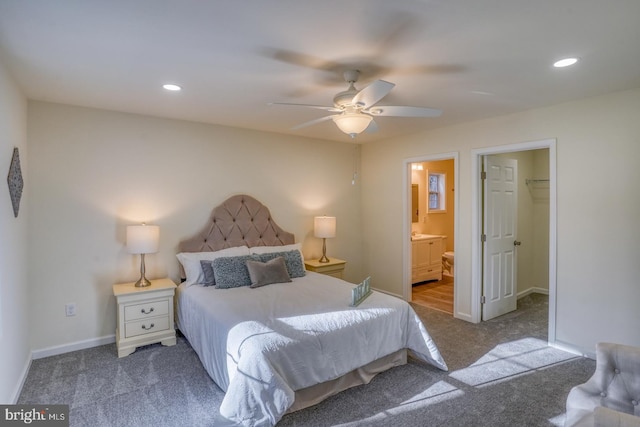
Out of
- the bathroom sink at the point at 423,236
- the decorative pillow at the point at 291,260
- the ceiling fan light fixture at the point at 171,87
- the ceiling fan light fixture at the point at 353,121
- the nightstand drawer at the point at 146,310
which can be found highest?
the ceiling fan light fixture at the point at 171,87

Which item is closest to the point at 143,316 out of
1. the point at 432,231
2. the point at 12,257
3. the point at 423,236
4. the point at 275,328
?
the point at 12,257

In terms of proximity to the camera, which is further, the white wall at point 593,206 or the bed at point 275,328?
the white wall at point 593,206

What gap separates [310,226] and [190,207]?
5.85 ft

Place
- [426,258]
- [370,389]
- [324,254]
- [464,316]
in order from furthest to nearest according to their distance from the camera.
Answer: [426,258] < [324,254] < [464,316] < [370,389]

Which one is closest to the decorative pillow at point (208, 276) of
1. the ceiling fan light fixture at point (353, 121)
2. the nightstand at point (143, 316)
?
the nightstand at point (143, 316)

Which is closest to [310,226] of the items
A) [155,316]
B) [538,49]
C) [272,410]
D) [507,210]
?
[155,316]

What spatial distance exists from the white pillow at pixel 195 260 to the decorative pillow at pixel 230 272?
191 mm

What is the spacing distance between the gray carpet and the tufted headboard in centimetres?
119

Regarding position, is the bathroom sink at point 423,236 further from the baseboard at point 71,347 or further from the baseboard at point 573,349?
the baseboard at point 71,347

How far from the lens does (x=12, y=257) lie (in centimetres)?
254

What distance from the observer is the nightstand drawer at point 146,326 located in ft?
10.8

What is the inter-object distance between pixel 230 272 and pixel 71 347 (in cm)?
171

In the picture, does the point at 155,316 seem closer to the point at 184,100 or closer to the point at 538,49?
the point at 184,100

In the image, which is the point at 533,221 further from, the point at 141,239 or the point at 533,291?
the point at 141,239
